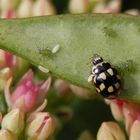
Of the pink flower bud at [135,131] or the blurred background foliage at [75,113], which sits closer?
the pink flower bud at [135,131]

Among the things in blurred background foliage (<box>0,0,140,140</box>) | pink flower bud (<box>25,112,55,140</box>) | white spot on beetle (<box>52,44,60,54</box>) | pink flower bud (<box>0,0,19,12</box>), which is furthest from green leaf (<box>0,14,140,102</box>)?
pink flower bud (<box>0,0,19,12</box>)

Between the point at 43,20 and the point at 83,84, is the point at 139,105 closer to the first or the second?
the point at 83,84

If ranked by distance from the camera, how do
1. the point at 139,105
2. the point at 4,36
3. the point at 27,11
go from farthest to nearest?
the point at 27,11, the point at 139,105, the point at 4,36

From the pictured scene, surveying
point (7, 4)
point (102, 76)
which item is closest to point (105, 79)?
point (102, 76)

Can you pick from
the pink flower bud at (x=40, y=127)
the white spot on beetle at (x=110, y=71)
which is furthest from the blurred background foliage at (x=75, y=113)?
the white spot on beetle at (x=110, y=71)

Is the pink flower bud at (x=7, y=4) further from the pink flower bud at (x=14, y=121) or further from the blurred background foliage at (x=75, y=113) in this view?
the pink flower bud at (x=14, y=121)

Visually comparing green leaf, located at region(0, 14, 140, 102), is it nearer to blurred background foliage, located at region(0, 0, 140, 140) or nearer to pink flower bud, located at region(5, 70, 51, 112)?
A: pink flower bud, located at region(5, 70, 51, 112)

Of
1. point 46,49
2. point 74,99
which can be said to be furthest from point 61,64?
point 74,99
